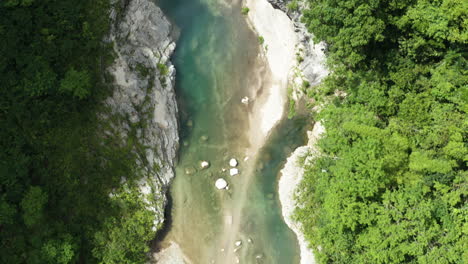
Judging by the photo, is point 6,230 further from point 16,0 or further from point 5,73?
point 16,0

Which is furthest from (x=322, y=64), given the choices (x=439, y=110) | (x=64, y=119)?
(x=64, y=119)

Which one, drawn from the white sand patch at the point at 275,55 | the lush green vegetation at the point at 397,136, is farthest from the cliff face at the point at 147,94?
the lush green vegetation at the point at 397,136

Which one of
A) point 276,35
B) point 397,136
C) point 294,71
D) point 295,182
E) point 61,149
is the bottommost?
point 295,182

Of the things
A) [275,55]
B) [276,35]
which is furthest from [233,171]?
[276,35]

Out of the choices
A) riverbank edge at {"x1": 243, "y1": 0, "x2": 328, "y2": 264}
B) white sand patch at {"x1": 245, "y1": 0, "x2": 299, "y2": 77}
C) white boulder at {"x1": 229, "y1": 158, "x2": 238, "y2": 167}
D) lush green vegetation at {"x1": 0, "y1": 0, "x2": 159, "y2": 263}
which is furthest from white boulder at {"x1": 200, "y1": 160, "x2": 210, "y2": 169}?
white sand patch at {"x1": 245, "y1": 0, "x2": 299, "y2": 77}

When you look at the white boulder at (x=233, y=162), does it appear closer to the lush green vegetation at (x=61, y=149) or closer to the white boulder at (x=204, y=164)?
the white boulder at (x=204, y=164)

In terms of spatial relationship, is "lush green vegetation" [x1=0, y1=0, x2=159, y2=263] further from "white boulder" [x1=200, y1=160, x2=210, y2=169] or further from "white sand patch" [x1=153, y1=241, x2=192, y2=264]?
"white boulder" [x1=200, y1=160, x2=210, y2=169]

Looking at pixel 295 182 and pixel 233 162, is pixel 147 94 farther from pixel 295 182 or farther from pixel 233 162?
pixel 295 182
